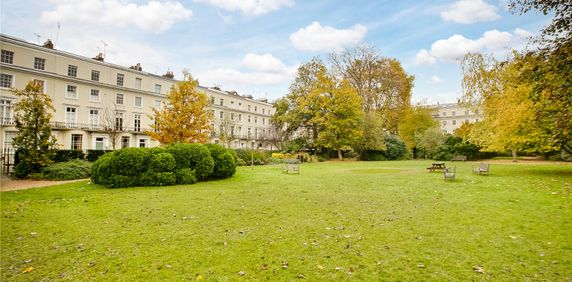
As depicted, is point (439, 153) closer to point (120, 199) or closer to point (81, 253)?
point (120, 199)

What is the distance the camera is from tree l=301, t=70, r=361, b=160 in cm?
3572

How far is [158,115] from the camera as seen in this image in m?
24.5

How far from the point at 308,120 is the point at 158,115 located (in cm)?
2156

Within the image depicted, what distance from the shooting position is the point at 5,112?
1233 inches

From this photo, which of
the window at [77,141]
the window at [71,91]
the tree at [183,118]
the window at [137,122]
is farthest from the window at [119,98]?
the tree at [183,118]

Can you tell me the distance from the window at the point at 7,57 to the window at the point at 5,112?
4.20 meters

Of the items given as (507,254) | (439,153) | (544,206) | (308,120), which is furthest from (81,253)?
(439,153)

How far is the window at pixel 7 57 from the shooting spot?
3074 cm

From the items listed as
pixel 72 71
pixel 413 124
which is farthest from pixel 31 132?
pixel 413 124

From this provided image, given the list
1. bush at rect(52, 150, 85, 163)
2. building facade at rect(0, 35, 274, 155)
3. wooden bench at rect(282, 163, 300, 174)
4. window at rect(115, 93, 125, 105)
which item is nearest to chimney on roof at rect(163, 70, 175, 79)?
building facade at rect(0, 35, 274, 155)

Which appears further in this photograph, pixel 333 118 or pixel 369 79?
pixel 369 79

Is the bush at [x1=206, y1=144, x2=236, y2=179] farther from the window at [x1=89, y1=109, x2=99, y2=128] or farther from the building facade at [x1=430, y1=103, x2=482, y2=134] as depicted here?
the building facade at [x1=430, y1=103, x2=482, y2=134]

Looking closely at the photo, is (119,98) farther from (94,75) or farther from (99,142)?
(99,142)

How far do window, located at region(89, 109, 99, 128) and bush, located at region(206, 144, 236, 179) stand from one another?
29847 millimetres
